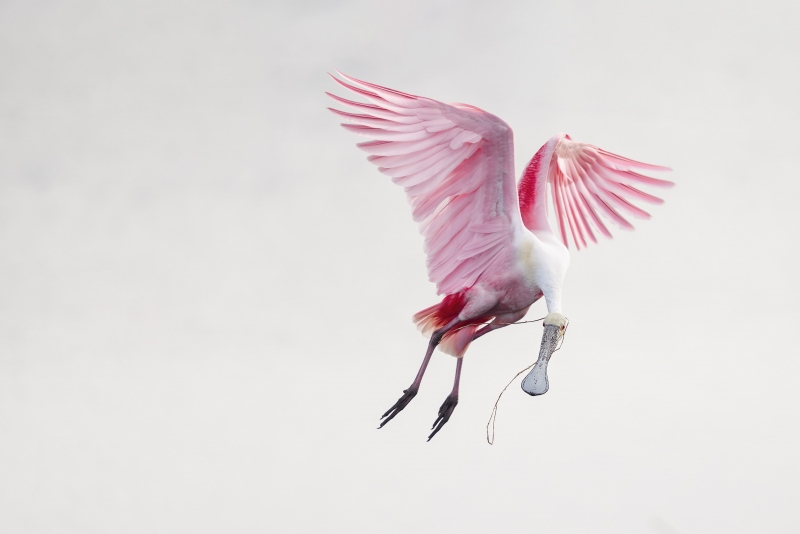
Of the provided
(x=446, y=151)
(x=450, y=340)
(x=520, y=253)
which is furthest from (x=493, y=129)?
(x=450, y=340)

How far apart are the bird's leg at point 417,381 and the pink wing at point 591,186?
1831 millimetres

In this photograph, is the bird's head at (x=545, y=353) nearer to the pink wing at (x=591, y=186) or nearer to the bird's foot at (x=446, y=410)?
the bird's foot at (x=446, y=410)

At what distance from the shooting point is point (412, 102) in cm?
807

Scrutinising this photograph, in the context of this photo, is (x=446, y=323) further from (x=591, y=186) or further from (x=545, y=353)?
(x=591, y=186)

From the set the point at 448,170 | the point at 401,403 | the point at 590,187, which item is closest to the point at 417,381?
the point at 401,403

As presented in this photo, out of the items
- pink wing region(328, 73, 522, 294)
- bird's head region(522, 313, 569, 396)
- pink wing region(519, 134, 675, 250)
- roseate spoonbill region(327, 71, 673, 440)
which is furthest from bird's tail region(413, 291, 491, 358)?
pink wing region(519, 134, 675, 250)

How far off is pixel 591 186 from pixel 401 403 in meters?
2.93

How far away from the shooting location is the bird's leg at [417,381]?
27.0ft

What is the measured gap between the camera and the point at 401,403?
27.1 ft

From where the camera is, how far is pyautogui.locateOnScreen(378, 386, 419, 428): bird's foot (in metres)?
8.20

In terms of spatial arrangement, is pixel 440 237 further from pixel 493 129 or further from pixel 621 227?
pixel 621 227

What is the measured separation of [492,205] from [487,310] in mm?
795

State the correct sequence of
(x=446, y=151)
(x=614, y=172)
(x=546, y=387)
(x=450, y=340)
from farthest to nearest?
1. (x=614, y=172)
2. (x=450, y=340)
3. (x=446, y=151)
4. (x=546, y=387)

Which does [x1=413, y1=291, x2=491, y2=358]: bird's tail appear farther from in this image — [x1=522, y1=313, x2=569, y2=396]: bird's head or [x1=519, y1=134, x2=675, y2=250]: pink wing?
[x1=519, y1=134, x2=675, y2=250]: pink wing
